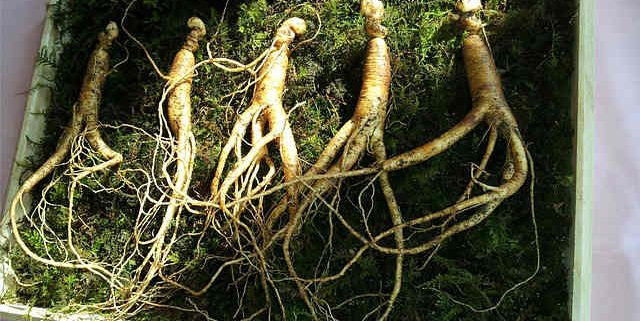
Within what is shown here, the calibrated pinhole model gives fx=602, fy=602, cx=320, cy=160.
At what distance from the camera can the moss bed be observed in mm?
1279

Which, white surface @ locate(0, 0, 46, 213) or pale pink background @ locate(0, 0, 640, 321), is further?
white surface @ locate(0, 0, 46, 213)

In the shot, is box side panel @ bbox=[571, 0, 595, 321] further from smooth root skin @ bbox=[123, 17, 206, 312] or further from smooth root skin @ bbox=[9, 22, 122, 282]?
smooth root skin @ bbox=[9, 22, 122, 282]

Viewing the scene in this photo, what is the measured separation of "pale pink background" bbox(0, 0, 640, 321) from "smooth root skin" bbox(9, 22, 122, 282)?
129cm

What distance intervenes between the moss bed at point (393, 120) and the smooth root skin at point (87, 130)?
0.12ft

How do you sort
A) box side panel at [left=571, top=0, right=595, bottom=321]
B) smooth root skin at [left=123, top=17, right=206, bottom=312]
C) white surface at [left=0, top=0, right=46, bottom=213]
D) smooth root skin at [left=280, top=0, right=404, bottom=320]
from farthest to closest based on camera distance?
white surface at [left=0, top=0, right=46, bottom=213] < smooth root skin at [left=123, top=17, right=206, bottom=312] < smooth root skin at [left=280, top=0, right=404, bottom=320] < box side panel at [left=571, top=0, right=595, bottom=321]

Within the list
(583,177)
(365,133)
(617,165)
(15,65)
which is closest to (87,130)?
(15,65)

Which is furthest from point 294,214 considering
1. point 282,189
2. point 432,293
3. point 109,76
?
point 109,76

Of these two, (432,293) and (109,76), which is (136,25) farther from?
(432,293)

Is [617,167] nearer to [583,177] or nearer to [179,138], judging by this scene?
[583,177]

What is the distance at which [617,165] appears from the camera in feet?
5.38

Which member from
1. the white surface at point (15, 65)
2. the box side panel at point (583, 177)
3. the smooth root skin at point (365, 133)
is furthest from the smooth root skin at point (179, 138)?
the box side panel at point (583, 177)

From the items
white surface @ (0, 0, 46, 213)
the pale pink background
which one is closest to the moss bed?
white surface @ (0, 0, 46, 213)

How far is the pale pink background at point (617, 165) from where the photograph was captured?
161cm

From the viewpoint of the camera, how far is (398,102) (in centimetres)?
Answer: 139
